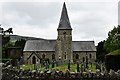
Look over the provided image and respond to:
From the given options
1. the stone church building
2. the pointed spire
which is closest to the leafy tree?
the pointed spire

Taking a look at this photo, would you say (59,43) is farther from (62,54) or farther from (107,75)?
(107,75)

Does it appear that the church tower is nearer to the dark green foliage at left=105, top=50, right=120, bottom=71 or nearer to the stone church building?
the stone church building

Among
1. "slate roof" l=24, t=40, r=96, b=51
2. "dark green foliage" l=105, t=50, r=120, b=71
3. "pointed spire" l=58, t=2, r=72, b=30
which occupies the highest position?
"pointed spire" l=58, t=2, r=72, b=30

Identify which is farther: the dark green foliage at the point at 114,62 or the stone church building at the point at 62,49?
the stone church building at the point at 62,49

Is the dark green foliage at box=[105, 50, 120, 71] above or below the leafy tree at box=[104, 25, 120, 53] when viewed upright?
below

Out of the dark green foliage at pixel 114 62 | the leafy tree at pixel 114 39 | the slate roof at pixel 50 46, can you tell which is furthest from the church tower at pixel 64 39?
the dark green foliage at pixel 114 62

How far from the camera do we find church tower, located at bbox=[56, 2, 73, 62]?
6231 cm

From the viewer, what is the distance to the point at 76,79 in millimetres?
17875

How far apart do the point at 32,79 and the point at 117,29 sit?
3839 centimetres

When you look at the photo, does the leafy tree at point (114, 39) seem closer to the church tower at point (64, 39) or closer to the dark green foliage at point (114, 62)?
the church tower at point (64, 39)

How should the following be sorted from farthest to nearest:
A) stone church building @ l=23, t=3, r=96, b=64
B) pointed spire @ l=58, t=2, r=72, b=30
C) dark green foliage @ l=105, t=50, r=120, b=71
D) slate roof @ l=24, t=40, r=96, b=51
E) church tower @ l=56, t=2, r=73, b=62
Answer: slate roof @ l=24, t=40, r=96, b=51, stone church building @ l=23, t=3, r=96, b=64, church tower @ l=56, t=2, r=73, b=62, pointed spire @ l=58, t=2, r=72, b=30, dark green foliage @ l=105, t=50, r=120, b=71

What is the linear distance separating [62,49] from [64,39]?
240 cm

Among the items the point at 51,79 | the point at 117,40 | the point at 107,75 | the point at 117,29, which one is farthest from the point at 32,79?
the point at 117,29

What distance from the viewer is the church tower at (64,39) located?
6231cm
